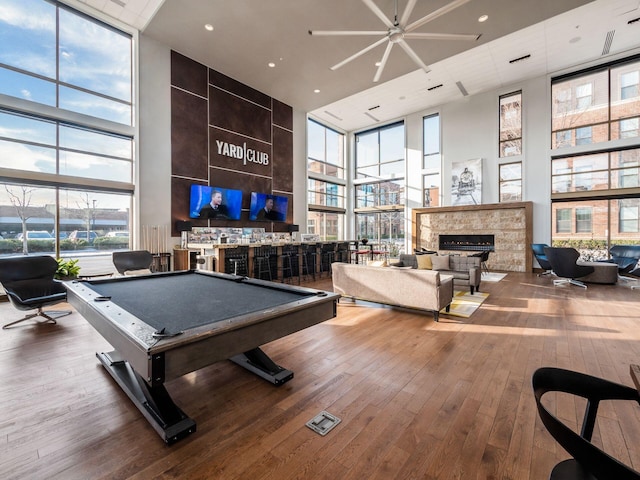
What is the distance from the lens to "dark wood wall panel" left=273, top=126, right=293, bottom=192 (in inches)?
371

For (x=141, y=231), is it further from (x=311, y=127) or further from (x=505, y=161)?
(x=505, y=161)

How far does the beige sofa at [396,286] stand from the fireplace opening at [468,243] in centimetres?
619

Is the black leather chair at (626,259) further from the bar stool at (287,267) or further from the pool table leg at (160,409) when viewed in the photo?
the pool table leg at (160,409)

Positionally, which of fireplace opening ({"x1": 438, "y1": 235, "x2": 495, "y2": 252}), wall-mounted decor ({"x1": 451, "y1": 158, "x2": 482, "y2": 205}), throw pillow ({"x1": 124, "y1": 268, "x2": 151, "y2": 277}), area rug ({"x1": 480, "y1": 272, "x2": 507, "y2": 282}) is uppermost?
wall-mounted decor ({"x1": 451, "y1": 158, "x2": 482, "y2": 205})

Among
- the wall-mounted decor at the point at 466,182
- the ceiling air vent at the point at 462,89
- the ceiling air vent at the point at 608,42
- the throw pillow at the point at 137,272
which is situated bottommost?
the throw pillow at the point at 137,272

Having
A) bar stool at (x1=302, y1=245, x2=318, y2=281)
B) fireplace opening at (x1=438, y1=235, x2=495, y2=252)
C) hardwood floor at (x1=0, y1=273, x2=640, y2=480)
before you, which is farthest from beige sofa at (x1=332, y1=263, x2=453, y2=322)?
fireplace opening at (x1=438, y1=235, x2=495, y2=252)

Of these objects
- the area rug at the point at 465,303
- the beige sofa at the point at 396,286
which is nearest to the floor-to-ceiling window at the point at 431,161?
the area rug at the point at 465,303

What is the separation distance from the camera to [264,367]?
2615mm

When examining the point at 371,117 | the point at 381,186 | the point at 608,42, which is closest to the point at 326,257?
the point at 381,186

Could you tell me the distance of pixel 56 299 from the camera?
3.91 metres

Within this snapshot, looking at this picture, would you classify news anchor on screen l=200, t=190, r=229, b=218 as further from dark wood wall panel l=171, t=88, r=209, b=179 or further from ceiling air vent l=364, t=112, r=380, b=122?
ceiling air vent l=364, t=112, r=380, b=122

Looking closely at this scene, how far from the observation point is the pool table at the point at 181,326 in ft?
4.66

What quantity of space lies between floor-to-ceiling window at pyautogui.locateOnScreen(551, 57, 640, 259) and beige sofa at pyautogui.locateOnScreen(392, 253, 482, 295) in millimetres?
4854

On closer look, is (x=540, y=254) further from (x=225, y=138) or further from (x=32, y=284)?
(x=32, y=284)
